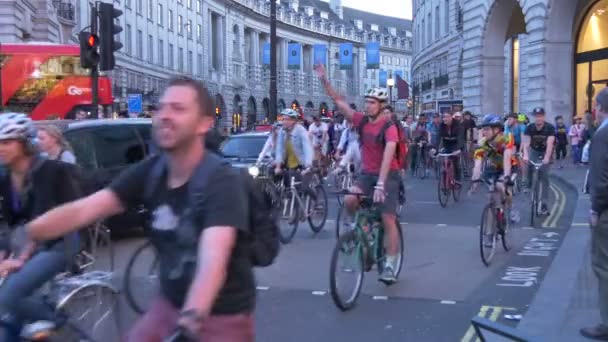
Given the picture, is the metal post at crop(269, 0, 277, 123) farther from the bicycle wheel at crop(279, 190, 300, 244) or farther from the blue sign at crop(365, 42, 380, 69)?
the blue sign at crop(365, 42, 380, 69)

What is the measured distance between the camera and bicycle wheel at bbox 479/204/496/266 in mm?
9098

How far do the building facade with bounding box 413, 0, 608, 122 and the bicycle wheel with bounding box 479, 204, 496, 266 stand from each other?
2156cm

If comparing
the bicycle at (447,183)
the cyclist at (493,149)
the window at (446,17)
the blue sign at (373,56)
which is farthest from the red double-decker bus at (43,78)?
the window at (446,17)

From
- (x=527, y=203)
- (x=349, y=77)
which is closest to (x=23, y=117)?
(x=527, y=203)

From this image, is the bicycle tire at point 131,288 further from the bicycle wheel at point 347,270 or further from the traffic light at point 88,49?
the traffic light at point 88,49

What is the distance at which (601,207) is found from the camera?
5.63 meters

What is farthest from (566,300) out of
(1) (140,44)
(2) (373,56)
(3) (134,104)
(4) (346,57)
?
(1) (140,44)

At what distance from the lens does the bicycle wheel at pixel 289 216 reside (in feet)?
35.8

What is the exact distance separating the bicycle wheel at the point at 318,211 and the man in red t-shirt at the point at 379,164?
364cm

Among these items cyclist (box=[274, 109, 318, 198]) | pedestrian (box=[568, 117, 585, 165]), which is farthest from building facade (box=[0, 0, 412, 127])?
cyclist (box=[274, 109, 318, 198])

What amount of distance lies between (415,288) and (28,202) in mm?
4286

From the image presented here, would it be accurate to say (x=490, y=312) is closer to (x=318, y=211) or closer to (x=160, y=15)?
(x=318, y=211)

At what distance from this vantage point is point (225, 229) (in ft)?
9.11

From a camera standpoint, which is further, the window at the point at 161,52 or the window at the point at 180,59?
the window at the point at 180,59
